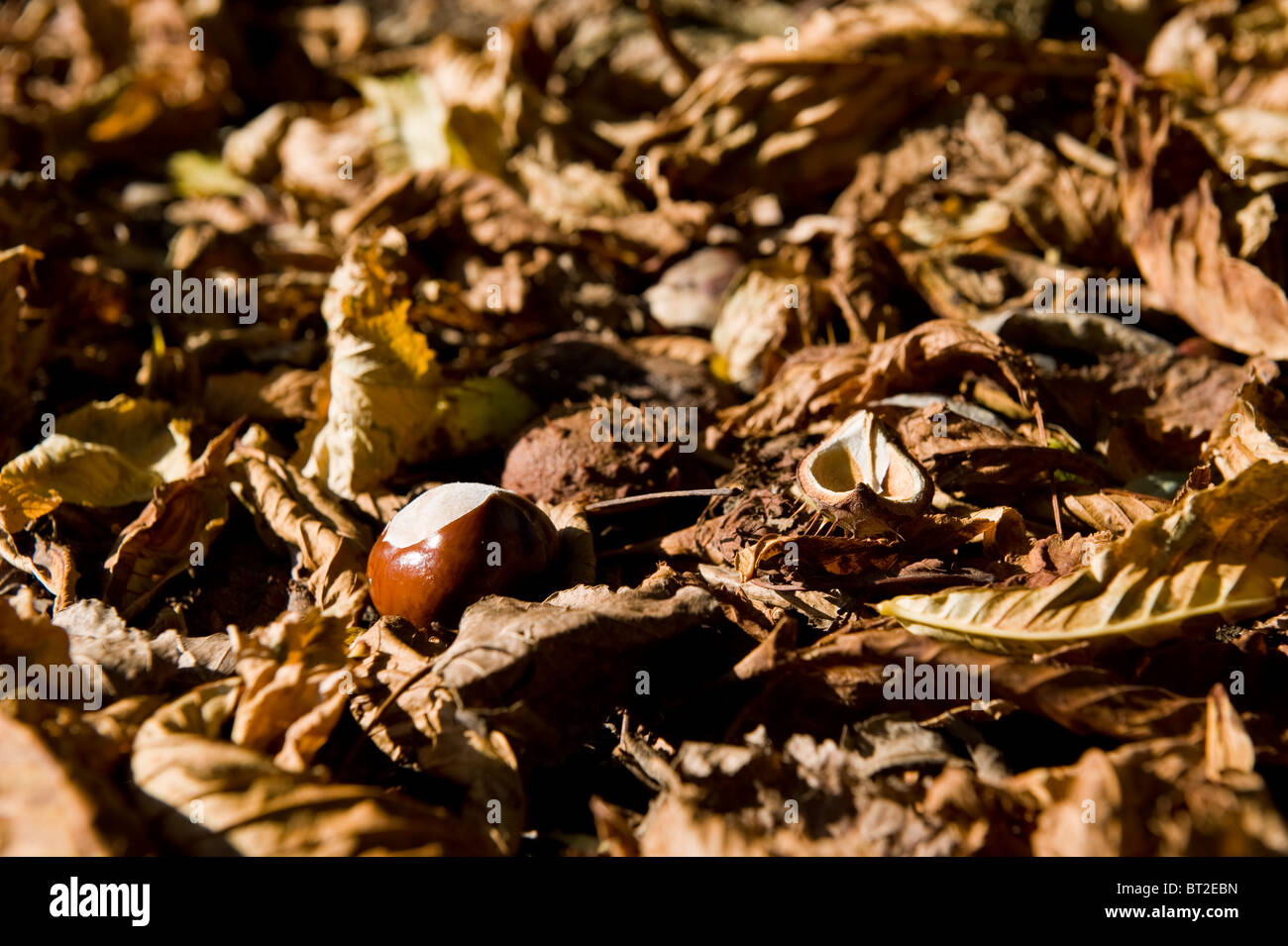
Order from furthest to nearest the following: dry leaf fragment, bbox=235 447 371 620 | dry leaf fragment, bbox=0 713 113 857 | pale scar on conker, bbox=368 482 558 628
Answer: dry leaf fragment, bbox=235 447 371 620
pale scar on conker, bbox=368 482 558 628
dry leaf fragment, bbox=0 713 113 857

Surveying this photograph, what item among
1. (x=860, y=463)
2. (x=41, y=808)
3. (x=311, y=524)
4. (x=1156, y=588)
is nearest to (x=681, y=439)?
(x=860, y=463)

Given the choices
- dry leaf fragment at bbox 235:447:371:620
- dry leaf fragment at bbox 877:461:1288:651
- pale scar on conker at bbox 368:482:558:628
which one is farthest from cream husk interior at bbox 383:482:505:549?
dry leaf fragment at bbox 877:461:1288:651

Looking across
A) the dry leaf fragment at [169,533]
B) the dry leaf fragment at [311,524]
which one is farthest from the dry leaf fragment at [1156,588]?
the dry leaf fragment at [169,533]

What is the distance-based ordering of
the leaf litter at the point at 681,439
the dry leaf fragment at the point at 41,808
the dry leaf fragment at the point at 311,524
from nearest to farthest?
1. the dry leaf fragment at the point at 41,808
2. the leaf litter at the point at 681,439
3. the dry leaf fragment at the point at 311,524

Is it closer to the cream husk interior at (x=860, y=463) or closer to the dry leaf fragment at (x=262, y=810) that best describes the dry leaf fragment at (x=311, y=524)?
the dry leaf fragment at (x=262, y=810)

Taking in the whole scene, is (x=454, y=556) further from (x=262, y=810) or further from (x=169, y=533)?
(x=169, y=533)

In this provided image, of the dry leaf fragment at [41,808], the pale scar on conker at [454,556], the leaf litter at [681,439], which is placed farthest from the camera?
the pale scar on conker at [454,556]

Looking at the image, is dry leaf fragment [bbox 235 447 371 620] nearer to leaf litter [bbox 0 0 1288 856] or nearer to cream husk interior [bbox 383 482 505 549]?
leaf litter [bbox 0 0 1288 856]

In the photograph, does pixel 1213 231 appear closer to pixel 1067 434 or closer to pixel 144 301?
pixel 1067 434
